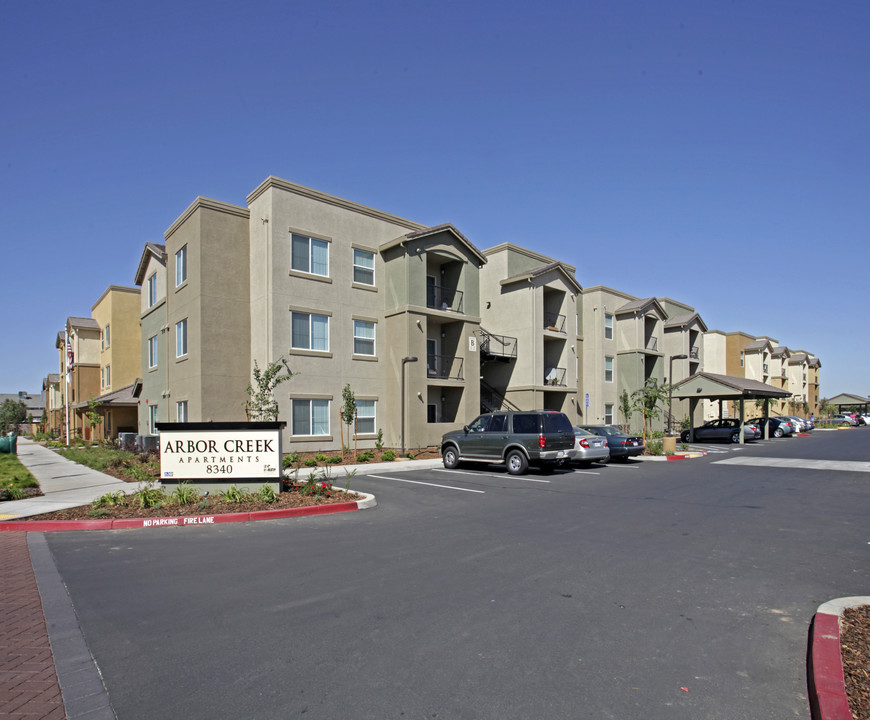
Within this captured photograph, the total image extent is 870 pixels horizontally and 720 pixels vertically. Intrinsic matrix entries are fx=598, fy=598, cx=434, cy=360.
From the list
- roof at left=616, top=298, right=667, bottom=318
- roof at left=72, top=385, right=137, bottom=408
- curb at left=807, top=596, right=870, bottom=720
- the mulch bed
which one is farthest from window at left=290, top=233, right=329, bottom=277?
roof at left=616, top=298, right=667, bottom=318

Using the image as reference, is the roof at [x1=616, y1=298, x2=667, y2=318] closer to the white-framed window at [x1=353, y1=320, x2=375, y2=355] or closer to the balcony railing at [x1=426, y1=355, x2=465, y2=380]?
the balcony railing at [x1=426, y1=355, x2=465, y2=380]

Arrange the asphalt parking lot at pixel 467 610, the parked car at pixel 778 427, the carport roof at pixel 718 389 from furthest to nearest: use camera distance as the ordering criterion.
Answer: the parked car at pixel 778 427 → the carport roof at pixel 718 389 → the asphalt parking lot at pixel 467 610

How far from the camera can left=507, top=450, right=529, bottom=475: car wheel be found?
18.2 meters

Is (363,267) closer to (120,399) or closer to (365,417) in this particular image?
(365,417)

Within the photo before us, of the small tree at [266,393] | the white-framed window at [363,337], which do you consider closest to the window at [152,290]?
the small tree at [266,393]

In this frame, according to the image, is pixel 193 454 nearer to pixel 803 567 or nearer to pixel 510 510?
pixel 510 510

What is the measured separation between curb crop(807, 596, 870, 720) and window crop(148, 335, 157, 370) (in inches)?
1175

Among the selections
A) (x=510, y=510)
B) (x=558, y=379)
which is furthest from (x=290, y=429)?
(x=558, y=379)

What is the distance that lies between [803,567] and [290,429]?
746 inches

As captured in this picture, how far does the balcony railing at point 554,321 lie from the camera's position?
35.1 m

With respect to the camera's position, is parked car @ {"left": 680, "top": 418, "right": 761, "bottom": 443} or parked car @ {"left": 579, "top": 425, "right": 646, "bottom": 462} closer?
parked car @ {"left": 579, "top": 425, "right": 646, "bottom": 462}

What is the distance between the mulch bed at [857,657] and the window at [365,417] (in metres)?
21.4

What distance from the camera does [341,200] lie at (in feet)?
83.9

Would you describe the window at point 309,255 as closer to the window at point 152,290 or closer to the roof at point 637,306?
the window at point 152,290
